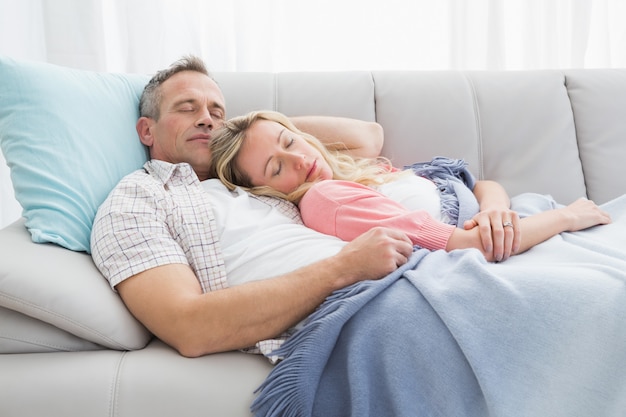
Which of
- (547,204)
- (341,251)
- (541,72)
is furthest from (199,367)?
(541,72)

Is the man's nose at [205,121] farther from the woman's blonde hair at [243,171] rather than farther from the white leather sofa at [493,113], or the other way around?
the white leather sofa at [493,113]

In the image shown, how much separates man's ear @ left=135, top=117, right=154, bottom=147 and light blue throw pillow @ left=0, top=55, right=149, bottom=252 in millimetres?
70

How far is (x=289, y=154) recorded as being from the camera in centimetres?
131

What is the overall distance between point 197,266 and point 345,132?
0.68m

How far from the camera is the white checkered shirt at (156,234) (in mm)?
980

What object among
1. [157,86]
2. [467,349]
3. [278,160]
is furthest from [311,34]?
[467,349]

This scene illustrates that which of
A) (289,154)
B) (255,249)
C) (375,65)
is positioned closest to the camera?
(255,249)

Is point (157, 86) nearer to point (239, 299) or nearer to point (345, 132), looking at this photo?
point (345, 132)

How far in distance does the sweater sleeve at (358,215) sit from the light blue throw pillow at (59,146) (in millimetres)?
475

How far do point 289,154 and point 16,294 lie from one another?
659 mm

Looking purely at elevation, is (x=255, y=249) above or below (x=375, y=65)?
below

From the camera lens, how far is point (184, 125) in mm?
1405

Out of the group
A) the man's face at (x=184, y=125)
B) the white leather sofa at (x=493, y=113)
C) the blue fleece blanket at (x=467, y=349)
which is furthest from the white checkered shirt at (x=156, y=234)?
the white leather sofa at (x=493, y=113)

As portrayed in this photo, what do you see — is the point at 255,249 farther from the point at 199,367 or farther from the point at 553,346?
the point at 553,346
